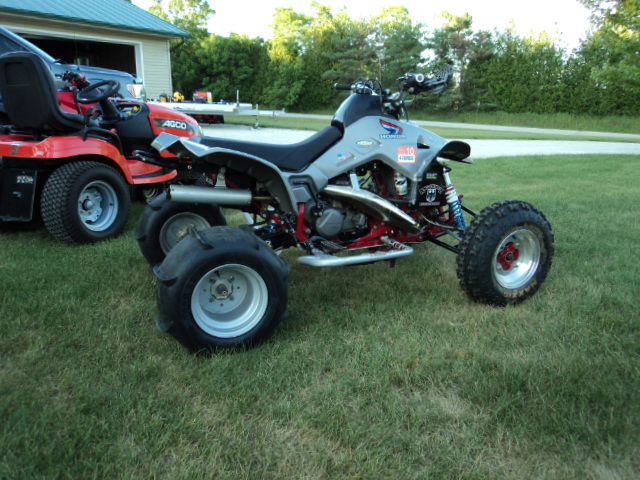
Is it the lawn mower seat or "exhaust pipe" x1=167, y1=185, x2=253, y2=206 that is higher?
the lawn mower seat

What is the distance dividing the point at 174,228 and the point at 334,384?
2.06 m

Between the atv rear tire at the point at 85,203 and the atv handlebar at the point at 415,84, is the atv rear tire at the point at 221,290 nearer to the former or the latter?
the atv handlebar at the point at 415,84

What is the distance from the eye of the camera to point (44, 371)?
2.56 meters

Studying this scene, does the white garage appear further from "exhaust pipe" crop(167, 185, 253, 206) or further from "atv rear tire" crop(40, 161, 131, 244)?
"exhaust pipe" crop(167, 185, 253, 206)

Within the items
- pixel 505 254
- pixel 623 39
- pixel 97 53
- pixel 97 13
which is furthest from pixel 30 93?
pixel 97 53

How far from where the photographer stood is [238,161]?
2.90 meters

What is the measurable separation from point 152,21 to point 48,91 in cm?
1688

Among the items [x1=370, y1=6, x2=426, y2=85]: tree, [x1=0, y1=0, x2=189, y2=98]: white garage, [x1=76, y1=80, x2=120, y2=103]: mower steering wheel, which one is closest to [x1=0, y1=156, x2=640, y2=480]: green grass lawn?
[x1=76, y1=80, x2=120, y2=103]: mower steering wheel

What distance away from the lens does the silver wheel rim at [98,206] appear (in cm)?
479

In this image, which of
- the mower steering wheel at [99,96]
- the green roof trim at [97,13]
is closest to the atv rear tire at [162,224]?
the mower steering wheel at [99,96]

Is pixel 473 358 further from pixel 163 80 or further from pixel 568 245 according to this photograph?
pixel 163 80

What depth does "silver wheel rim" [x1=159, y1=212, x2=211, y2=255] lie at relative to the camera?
3.88m

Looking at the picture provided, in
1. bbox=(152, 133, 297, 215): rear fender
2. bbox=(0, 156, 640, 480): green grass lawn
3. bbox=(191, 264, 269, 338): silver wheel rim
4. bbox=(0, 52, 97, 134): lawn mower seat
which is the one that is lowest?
bbox=(0, 156, 640, 480): green grass lawn

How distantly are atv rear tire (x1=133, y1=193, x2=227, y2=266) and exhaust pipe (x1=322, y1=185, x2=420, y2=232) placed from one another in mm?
1138
